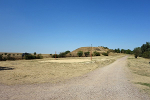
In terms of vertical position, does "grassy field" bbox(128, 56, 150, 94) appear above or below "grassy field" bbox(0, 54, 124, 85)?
below

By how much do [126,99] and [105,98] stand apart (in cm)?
102

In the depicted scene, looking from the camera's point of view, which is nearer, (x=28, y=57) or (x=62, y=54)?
(x=28, y=57)

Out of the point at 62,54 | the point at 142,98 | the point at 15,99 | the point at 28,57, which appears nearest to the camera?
the point at 15,99

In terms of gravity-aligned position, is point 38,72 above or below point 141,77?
above

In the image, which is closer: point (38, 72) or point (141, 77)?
point (141, 77)

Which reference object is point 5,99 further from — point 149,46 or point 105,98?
point 149,46

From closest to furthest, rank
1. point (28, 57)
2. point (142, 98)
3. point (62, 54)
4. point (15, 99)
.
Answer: point (15, 99), point (142, 98), point (28, 57), point (62, 54)

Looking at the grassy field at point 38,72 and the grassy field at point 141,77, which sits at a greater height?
the grassy field at point 38,72

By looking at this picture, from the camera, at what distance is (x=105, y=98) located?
6.63 meters

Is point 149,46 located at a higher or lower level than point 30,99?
higher

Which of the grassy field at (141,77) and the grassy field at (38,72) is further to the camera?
the grassy field at (38,72)

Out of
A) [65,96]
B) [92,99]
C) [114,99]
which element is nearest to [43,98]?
[65,96]

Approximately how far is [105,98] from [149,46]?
3214 inches

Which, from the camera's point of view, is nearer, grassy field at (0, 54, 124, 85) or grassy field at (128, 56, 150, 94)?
grassy field at (128, 56, 150, 94)
